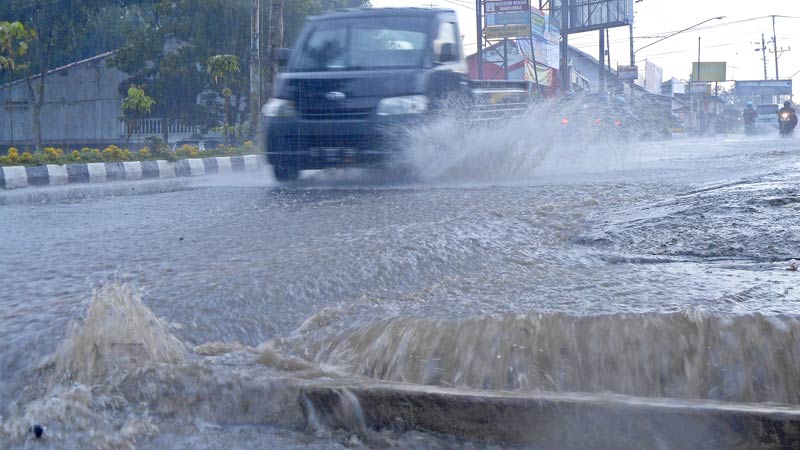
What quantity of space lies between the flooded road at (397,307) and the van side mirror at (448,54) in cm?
339

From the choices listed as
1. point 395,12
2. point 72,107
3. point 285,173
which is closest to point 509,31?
point 72,107

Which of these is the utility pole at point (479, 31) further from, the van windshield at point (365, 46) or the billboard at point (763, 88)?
the billboard at point (763, 88)

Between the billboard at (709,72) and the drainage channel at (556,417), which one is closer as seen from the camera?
the drainage channel at (556,417)

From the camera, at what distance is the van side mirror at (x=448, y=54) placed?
869 cm

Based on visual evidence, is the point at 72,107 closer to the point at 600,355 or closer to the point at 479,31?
the point at 479,31

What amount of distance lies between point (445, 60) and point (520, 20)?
108 ft

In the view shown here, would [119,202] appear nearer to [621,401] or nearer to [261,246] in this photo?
[261,246]

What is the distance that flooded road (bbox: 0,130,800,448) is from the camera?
222 centimetres

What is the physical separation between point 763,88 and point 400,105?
7485cm

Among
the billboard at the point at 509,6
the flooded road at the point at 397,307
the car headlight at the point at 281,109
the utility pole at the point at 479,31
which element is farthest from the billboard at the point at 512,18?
the flooded road at the point at 397,307

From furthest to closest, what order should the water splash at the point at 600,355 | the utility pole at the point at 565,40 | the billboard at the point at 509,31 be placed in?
the utility pole at the point at 565,40, the billboard at the point at 509,31, the water splash at the point at 600,355

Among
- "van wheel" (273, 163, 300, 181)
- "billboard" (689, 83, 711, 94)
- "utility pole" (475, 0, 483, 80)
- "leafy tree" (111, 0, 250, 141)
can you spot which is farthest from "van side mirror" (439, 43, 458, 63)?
"billboard" (689, 83, 711, 94)

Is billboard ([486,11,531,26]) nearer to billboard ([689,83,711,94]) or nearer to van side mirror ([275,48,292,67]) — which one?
billboard ([689,83,711,94])

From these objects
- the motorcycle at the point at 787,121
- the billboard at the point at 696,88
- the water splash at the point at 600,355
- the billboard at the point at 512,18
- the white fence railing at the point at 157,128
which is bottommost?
the water splash at the point at 600,355
